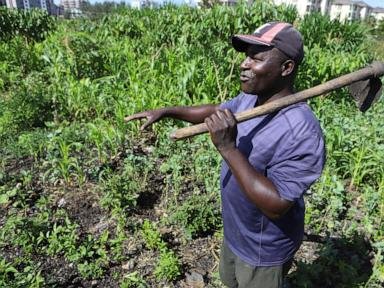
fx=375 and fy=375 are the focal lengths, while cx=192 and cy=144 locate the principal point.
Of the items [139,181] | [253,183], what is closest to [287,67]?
[253,183]

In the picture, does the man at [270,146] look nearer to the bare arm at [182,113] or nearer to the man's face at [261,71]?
the man's face at [261,71]

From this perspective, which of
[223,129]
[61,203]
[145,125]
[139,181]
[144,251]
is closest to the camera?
[223,129]

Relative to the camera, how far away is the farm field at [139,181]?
8.46 ft

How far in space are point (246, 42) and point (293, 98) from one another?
0.90 feet

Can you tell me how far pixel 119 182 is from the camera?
10.1 feet

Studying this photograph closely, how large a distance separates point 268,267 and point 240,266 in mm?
159

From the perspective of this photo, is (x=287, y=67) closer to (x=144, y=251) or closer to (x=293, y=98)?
(x=293, y=98)

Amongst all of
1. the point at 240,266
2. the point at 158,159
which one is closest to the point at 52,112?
the point at 158,159

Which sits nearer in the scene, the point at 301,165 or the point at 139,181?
the point at 301,165

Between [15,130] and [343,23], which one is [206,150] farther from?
[343,23]

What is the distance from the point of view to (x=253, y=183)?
1.34 metres

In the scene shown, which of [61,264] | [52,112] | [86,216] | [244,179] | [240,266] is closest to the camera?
[244,179]

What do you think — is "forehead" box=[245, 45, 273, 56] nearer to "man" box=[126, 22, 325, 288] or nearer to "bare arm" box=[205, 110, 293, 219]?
"man" box=[126, 22, 325, 288]

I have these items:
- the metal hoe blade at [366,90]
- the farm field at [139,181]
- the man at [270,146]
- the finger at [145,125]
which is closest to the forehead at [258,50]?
the man at [270,146]
